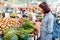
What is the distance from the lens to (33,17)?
3.09m

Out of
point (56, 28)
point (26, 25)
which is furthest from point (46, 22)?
point (26, 25)

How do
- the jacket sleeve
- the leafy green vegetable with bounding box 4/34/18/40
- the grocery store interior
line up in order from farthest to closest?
the jacket sleeve, the grocery store interior, the leafy green vegetable with bounding box 4/34/18/40

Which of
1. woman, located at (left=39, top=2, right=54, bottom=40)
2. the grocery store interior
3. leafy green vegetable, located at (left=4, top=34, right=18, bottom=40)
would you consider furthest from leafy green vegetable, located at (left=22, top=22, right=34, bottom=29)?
leafy green vegetable, located at (left=4, top=34, right=18, bottom=40)

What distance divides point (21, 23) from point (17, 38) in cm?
42

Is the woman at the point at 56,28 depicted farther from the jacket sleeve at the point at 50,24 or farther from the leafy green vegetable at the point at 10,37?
the leafy green vegetable at the point at 10,37

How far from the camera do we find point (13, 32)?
104 inches

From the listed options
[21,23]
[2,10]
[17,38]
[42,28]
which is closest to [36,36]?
[42,28]

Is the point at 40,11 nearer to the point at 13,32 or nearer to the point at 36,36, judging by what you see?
the point at 36,36

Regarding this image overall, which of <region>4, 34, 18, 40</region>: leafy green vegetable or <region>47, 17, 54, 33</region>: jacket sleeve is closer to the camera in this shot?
<region>4, 34, 18, 40</region>: leafy green vegetable

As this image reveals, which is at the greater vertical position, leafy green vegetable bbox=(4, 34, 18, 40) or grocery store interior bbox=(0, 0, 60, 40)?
grocery store interior bbox=(0, 0, 60, 40)

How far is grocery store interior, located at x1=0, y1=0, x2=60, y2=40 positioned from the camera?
2.92m

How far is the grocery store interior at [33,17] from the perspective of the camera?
292 centimetres

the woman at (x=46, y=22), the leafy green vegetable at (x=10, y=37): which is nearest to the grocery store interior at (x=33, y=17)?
the woman at (x=46, y=22)

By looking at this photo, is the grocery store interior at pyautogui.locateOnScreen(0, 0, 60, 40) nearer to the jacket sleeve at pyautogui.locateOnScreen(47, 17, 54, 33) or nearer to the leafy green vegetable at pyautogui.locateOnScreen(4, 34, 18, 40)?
the jacket sleeve at pyautogui.locateOnScreen(47, 17, 54, 33)
